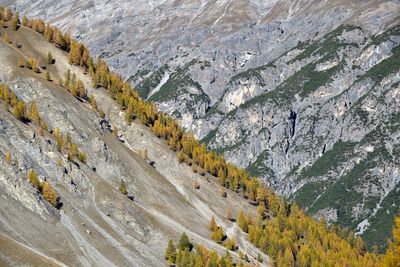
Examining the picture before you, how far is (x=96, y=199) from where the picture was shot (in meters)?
162

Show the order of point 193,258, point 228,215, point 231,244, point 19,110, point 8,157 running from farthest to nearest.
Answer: point 228,215
point 231,244
point 19,110
point 8,157
point 193,258

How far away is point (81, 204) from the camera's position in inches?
6156

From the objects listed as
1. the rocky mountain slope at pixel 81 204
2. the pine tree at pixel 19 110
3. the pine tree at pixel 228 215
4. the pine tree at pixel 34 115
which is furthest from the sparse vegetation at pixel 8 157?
the pine tree at pixel 228 215

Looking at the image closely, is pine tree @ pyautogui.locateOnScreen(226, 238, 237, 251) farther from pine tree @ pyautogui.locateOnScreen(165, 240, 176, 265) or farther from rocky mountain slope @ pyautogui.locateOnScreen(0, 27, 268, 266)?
pine tree @ pyautogui.locateOnScreen(165, 240, 176, 265)

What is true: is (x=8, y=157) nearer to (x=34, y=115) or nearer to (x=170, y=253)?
(x=34, y=115)

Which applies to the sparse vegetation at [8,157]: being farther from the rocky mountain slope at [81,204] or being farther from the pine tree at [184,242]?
the pine tree at [184,242]

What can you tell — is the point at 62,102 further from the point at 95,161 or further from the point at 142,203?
the point at 142,203

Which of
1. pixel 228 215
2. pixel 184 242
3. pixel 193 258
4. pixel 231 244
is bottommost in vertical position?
pixel 193 258

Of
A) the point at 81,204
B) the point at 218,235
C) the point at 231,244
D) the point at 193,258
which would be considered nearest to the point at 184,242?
the point at 193,258

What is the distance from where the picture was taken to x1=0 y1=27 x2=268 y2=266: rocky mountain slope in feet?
440

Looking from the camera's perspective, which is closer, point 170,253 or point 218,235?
point 170,253

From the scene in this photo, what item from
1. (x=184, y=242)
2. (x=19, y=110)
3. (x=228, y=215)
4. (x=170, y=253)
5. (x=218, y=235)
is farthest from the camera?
(x=228, y=215)

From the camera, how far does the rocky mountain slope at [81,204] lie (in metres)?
134

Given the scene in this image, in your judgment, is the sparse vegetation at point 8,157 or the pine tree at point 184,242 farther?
the pine tree at point 184,242
